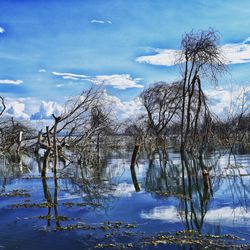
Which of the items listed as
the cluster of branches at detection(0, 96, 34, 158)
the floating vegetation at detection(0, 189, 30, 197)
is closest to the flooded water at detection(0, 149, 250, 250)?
the floating vegetation at detection(0, 189, 30, 197)

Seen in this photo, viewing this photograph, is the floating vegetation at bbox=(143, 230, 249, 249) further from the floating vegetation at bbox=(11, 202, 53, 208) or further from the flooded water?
the floating vegetation at bbox=(11, 202, 53, 208)

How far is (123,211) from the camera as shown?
34.6 ft

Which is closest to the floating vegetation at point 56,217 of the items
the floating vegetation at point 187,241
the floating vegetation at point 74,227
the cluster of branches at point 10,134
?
the floating vegetation at point 74,227

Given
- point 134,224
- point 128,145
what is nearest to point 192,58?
point 134,224

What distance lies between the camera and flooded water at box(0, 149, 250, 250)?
25.6 feet

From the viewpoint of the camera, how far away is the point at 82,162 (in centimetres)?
2794

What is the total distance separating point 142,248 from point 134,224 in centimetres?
184

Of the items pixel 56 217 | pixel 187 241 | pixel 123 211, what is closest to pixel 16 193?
pixel 56 217

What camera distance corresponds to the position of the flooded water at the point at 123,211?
7805 mm

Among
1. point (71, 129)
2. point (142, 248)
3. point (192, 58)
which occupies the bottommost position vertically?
point (142, 248)

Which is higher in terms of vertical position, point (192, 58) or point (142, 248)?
point (192, 58)

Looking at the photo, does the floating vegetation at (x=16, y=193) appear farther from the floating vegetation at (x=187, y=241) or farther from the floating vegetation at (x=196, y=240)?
the floating vegetation at (x=196, y=240)

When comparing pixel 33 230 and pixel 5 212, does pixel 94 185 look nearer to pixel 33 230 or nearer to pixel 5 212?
pixel 5 212

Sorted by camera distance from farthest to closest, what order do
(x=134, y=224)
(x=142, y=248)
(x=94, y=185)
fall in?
(x=94, y=185) → (x=134, y=224) → (x=142, y=248)
